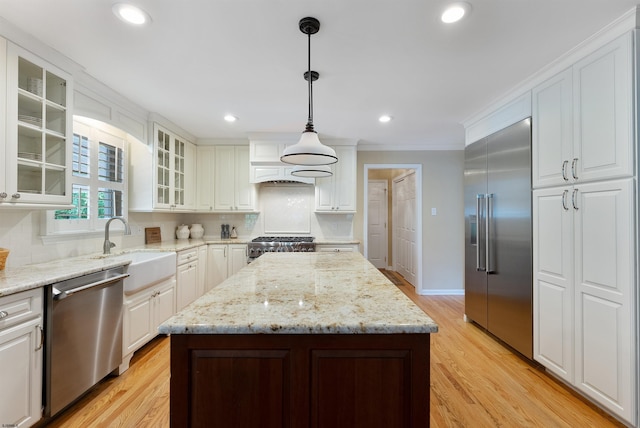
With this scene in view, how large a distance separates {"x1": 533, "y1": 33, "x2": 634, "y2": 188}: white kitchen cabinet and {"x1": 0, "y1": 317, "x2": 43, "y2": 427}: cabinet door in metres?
3.48

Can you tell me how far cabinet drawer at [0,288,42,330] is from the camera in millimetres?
1444

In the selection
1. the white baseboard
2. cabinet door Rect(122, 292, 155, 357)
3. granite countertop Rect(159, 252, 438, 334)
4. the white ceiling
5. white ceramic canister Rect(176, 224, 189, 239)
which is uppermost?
the white ceiling

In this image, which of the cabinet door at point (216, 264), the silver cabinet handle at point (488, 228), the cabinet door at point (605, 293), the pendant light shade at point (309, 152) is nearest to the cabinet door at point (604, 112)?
the cabinet door at point (605, 293)

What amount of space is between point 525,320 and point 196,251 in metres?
3.54

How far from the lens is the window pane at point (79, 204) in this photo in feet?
8.20

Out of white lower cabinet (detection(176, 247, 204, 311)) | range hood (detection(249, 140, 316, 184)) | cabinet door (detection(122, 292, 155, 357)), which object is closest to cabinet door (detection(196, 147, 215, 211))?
range hood (detection(249, 140, 316, 184))

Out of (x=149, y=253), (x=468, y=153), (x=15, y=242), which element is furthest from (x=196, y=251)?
(x=468, y=153)

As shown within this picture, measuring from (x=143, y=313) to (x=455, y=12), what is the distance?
3.19m

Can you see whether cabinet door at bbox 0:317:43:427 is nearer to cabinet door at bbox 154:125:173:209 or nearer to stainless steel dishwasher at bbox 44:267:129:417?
stainless steel dishwasher at bbox 44:267:129:417

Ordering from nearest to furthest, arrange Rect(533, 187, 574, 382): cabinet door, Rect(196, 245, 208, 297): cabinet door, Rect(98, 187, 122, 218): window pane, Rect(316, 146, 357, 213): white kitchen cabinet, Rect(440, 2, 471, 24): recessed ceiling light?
Rect(440, 2, 471, 24): recessed ceiling light, Rect(533, 187, 574, 382): cabinet door, Rect(98, 187, 122, 218): window pane, Rect(196, 245, 208, 297): cabinet door, Rect(316, 146, 357, 213): white kitchen cabinet

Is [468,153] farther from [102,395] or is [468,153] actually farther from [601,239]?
[102,395]

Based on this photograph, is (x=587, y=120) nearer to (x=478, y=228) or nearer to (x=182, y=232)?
(x=478, y=228)

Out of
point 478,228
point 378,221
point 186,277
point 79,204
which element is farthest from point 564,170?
point 378,221

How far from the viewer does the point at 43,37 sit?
1.88 m
